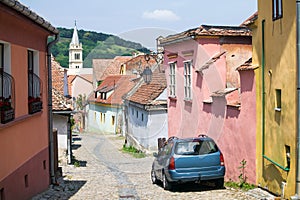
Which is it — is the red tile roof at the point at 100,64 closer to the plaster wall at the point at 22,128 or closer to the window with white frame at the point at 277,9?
the plaster wall at the point at 22,128

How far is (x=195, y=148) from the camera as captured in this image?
1212 cm

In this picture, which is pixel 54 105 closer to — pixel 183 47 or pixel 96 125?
pixel 183 47

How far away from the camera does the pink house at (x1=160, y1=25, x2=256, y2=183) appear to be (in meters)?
11.9

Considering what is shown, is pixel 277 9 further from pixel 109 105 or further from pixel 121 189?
pixel 109 105

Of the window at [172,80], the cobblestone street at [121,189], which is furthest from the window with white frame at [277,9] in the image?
the window at [172,80]

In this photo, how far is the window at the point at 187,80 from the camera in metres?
18.2

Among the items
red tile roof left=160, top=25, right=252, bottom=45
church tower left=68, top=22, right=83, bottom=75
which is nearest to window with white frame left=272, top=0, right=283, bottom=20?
red tile roof left=160, top=25, right=252, bottom=45

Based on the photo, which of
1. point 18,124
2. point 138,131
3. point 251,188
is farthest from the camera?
point 138,131

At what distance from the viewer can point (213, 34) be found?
16.5 meters

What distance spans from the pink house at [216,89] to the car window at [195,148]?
0.90 metres

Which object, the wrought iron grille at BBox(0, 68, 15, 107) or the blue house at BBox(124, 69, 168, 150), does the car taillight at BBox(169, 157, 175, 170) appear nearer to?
the wrought iron grille at BBox(0, 68, 15, 107)

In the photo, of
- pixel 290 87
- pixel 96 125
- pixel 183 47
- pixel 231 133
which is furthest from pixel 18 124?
pixel 96 125

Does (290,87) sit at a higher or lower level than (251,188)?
higher

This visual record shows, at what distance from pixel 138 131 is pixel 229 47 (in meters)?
13.8
